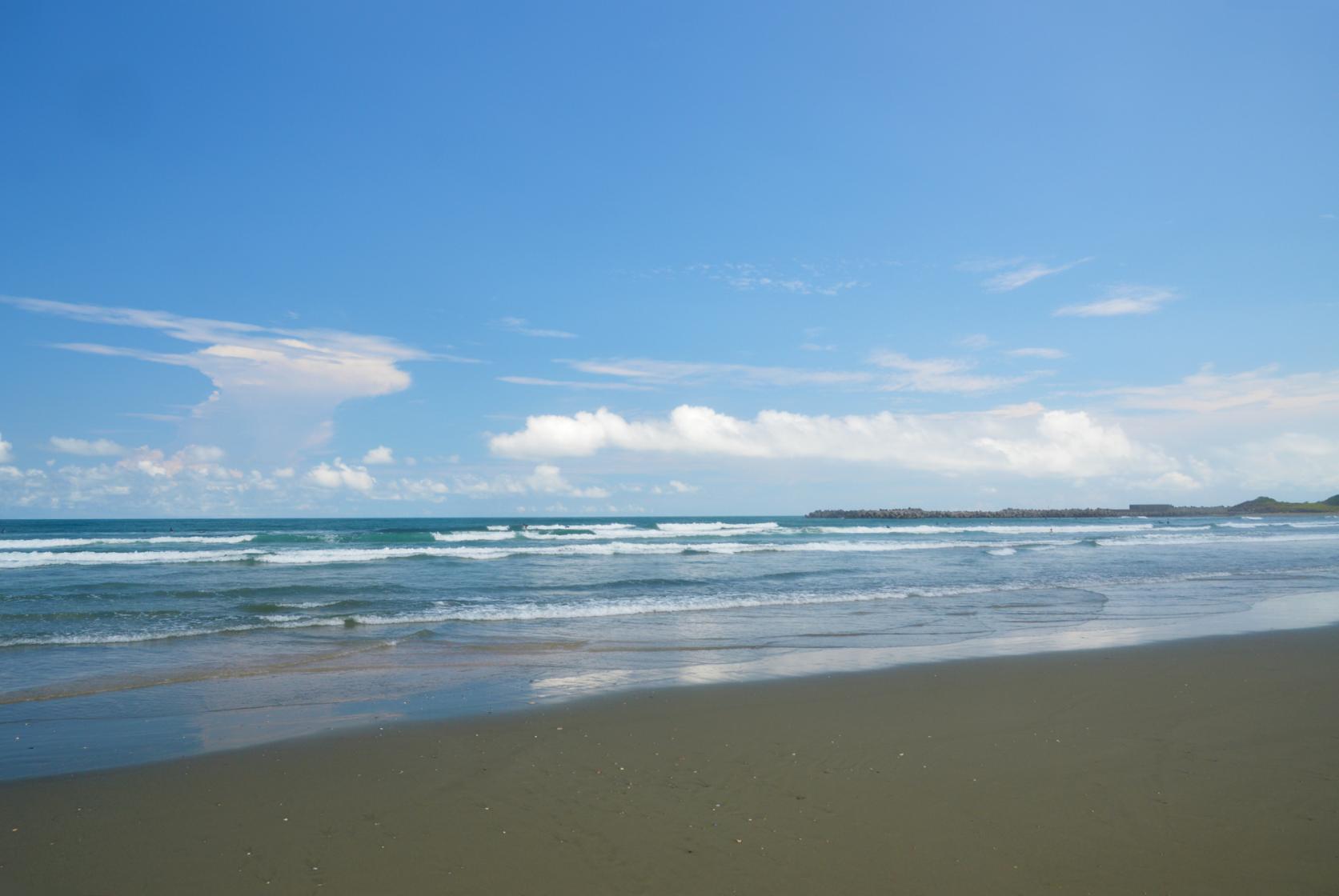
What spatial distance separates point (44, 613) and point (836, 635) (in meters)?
16.0

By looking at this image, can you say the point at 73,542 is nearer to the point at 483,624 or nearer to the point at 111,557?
the point at 111,557

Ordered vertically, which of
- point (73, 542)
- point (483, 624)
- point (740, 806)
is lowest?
point (483, 624)

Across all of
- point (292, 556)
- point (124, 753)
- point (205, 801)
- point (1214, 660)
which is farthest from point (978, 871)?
point (292, 556)

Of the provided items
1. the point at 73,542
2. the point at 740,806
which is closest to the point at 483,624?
the point at 740,806

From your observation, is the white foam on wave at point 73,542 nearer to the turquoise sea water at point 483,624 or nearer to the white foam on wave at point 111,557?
the white foam on wave at point 111,557

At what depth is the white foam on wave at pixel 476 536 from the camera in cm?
4938

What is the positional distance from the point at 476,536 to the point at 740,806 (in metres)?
49.7

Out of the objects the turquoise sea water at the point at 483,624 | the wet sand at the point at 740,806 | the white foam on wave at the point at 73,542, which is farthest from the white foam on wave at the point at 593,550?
the wet sand at the point at 740,806

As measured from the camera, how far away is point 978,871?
4.27 metres

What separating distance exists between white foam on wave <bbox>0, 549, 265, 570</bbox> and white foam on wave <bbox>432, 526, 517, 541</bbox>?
1587cm

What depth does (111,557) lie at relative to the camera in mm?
33000

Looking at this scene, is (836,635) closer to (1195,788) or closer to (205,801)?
(1195,788)

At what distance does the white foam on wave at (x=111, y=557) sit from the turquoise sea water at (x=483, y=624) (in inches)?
15.2

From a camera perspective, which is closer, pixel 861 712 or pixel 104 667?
pixel 861 712
